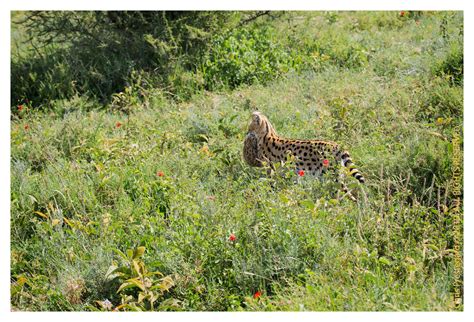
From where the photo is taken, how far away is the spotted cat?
5.85 metres

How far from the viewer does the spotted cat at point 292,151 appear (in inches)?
230

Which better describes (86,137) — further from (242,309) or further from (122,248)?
(242,309)

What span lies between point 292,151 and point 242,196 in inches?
24.8

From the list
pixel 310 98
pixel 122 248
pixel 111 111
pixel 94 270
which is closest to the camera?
pixel 94 270

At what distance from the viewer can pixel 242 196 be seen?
5.88 m

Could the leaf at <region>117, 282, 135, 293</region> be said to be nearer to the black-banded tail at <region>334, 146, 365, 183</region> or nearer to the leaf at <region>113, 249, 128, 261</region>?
the leaf at <region>113, 249, 128, 261</region>

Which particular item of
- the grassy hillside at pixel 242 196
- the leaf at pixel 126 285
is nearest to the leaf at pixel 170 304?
the grassy hillside at pixel 242 196

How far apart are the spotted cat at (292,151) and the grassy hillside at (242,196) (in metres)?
0.19

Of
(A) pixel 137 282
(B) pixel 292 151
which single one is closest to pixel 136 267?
(A) pixel 137 282

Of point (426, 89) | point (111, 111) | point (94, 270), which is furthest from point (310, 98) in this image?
point (94, 270)

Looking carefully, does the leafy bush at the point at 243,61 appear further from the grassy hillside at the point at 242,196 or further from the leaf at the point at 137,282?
the leaf at the point at 137,282

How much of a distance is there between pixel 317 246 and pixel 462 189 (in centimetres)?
155

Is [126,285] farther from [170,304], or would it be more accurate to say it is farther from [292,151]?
[292,151]

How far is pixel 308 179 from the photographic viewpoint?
5.68 m
